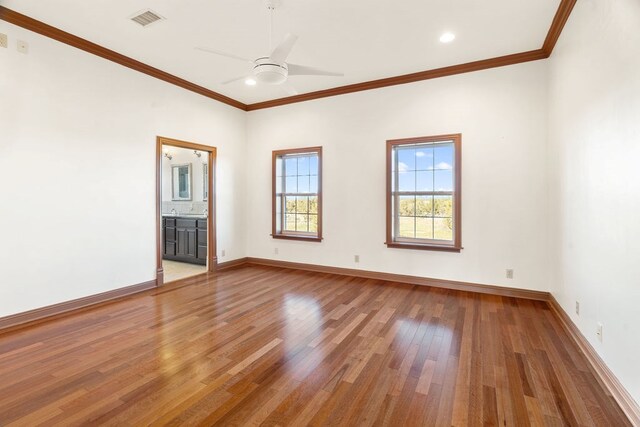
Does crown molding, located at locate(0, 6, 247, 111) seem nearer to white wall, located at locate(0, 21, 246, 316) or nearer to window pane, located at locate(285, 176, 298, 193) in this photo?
white wall, located at locate(0, 21, 246, 316)

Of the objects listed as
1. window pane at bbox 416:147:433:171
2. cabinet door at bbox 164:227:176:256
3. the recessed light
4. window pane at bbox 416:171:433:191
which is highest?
the recessed light

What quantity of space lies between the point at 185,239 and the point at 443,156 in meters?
5.08

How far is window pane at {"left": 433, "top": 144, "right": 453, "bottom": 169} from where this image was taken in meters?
4.58

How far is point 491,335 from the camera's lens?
116 inches

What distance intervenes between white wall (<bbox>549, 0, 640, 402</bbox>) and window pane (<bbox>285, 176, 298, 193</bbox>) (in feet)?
13.1

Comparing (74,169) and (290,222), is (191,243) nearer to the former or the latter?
(290,222)

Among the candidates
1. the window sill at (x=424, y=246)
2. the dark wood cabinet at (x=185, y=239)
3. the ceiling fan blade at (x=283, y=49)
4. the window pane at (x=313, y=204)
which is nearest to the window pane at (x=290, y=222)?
the window pane at (x=313, y=204)

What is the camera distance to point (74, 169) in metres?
3.65

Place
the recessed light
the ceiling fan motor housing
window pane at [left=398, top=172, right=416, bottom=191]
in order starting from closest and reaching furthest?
1. the ceiling fan motor housing
2. the recessed light
3. window pane at [left=398, top=172, right=416, bottom=191]

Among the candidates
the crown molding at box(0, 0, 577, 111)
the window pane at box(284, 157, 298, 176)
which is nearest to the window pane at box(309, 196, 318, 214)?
the window pane at box(284, 157, 298, 176)

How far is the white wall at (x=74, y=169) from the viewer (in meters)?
3.18

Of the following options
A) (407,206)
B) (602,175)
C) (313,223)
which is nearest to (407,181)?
(407,206)

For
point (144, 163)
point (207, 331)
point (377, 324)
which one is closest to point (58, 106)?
point (144, 163)

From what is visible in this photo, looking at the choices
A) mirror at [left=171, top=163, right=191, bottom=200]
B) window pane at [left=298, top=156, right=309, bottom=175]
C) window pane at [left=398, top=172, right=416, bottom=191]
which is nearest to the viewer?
window pane at [left=398, top=172, right=416, bottom=191]
